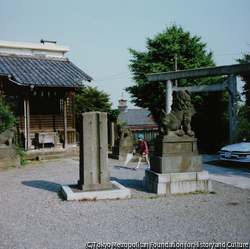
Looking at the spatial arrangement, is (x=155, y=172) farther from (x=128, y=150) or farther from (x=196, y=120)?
(x=196, y=120)

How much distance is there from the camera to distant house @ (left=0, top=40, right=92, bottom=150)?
1311 centimetres

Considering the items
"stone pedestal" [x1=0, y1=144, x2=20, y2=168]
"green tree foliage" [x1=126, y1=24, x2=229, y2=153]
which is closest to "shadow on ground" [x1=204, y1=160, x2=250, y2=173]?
"green tree foliage" [x1=126, y1=24, x2=229, y2=153]

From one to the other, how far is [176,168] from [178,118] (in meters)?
1.30

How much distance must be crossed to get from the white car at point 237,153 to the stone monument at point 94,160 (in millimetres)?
5782

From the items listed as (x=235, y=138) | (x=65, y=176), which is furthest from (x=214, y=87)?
(x=65, y=176)

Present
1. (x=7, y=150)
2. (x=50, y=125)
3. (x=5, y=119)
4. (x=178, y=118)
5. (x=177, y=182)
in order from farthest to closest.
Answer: (x=50, y=125)
(x=5, y=119)
(x=7, y=150)
(x=178, y=118)
(x=177, y=182)

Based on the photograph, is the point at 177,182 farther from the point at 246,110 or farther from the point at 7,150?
the point at 246,110

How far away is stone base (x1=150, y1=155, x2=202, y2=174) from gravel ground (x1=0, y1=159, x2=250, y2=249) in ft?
2.09

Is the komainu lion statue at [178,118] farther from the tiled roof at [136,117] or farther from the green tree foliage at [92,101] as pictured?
the tiled roof at [136,117]

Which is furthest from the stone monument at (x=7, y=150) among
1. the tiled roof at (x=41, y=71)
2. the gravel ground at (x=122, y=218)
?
the gravel ground at (x=122, y=218)

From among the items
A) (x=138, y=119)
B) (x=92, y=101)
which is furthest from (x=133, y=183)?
(x=138, y=119)

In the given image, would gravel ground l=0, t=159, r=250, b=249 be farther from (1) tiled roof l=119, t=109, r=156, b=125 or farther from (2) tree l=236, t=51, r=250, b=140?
(1) tiled roof l=119, t=109, r=156, b=125

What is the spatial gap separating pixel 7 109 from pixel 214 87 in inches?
379

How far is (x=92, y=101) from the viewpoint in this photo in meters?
26.6
